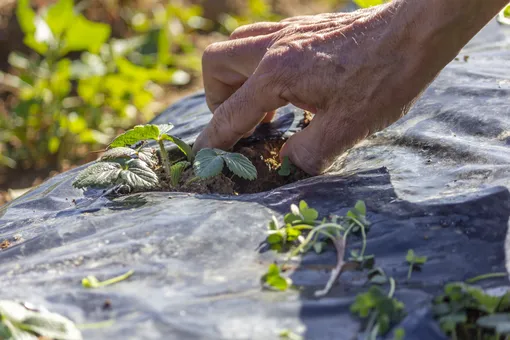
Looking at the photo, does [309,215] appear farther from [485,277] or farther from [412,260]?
[485,277]

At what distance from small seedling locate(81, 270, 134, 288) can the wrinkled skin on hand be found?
701 mm

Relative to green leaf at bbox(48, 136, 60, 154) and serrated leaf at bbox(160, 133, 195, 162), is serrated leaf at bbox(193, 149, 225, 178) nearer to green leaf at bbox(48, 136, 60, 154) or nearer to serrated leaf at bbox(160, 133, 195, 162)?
serrated leaf at bbox(160, 133, 195, 162)

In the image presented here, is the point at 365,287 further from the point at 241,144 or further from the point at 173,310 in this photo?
the point at 241,144

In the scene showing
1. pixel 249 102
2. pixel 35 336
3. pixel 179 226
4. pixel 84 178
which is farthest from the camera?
pixel 249 102

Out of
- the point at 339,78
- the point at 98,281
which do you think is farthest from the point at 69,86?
the point at 98,281

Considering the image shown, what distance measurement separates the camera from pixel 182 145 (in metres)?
1.87

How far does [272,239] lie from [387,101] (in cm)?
59

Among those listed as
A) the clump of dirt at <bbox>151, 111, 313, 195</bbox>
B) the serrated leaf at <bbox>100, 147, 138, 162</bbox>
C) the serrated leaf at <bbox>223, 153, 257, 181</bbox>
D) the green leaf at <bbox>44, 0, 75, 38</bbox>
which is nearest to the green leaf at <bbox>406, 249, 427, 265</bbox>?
the serrated leaf at <bbox>223, 153, 257, 181</bbox>

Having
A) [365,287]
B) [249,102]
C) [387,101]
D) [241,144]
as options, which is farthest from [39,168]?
[365,287]

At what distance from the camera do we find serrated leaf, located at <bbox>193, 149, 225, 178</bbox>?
1.71m

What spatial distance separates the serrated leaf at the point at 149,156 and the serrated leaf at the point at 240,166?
241 millimetres

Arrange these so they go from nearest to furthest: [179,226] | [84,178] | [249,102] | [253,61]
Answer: [179,226] < [84,178] < [249,102] < [253,61]

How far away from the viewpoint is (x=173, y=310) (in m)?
1.23

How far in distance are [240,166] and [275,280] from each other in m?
0.53
